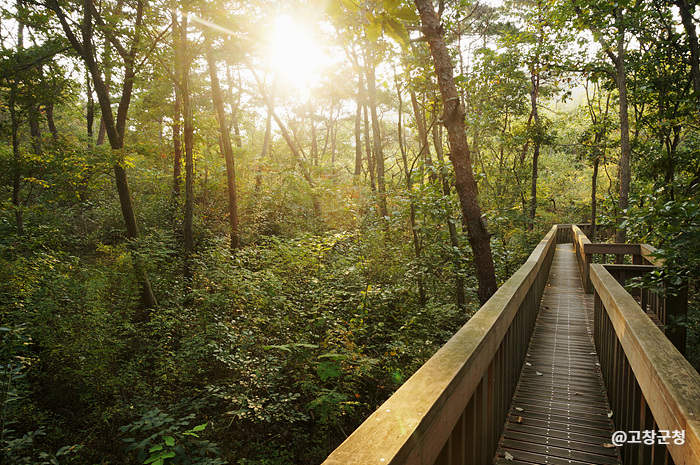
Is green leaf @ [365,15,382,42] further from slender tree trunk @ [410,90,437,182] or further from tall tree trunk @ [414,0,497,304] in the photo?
slender tree trunk @ [410,90,437,182]

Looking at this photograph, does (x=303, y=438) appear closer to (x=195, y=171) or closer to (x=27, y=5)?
(x=27, y=5)

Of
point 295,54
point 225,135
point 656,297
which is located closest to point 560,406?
point 656,297

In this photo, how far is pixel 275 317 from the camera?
7.17 meters

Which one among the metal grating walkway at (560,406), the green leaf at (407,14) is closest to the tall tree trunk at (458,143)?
the metal grating walkway at (560,406)

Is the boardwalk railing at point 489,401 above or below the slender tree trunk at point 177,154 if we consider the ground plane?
below

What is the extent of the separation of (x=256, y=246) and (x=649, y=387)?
10.4m

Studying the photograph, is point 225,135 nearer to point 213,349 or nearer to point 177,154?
point 177,154

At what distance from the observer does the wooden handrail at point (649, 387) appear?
1.37 metres

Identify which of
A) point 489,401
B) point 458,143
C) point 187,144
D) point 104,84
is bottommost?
point 489,401

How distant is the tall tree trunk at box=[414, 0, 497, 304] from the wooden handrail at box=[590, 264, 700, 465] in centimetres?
322

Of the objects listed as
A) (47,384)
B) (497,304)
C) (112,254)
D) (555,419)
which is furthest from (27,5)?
(555,419)

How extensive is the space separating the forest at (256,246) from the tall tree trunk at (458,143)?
0.04m

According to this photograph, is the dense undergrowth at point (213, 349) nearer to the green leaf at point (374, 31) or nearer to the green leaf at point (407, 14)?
the green leaf at point (374, 31)

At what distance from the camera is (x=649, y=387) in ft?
6.06
